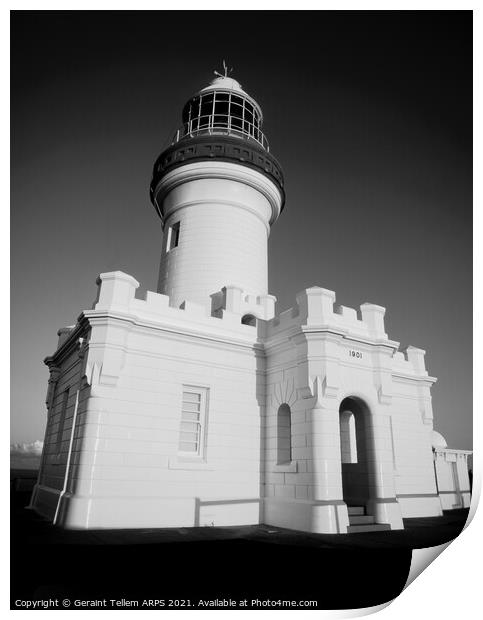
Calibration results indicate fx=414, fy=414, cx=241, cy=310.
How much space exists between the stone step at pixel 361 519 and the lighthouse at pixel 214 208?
24.1 ft

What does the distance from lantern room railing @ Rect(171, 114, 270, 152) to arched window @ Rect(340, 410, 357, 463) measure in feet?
33.8

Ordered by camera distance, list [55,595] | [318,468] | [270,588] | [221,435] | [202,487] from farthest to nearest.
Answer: [221,435] < [202,487] < [318,468] < [270,588] < [55,595]

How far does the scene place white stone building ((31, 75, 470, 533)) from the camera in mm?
8812

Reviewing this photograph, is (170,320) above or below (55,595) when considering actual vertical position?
above

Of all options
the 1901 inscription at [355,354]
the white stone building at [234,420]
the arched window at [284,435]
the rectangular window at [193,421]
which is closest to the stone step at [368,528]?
the white stone building at [234,420]

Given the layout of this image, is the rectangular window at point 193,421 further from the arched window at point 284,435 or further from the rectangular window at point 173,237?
the rectangular window at point 173,237

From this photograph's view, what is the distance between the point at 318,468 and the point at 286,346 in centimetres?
301

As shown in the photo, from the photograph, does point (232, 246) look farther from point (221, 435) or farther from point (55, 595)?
point (55, 595)

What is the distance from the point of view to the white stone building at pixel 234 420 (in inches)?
347

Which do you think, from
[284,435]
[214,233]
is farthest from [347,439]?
[214,233]

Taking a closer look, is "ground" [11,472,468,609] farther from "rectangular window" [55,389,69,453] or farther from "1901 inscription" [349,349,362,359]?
"1901 inscription" [349,349,362,359]

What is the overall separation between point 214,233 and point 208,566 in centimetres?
1076

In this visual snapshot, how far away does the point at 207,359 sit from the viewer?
10.5 metres

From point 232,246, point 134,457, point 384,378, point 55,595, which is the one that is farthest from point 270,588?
point 232,246
